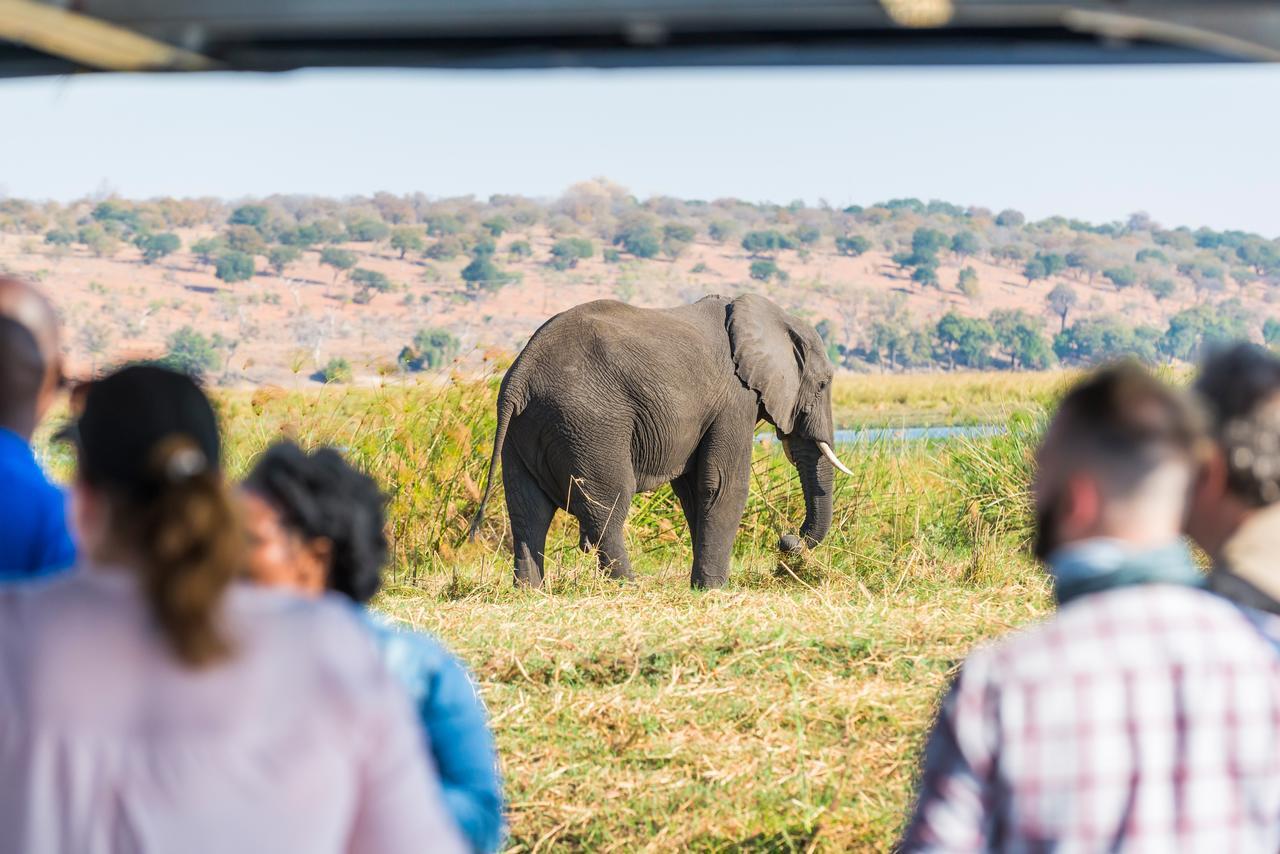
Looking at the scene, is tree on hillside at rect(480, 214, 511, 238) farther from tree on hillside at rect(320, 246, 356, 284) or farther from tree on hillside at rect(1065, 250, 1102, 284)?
tree on hillside at rect(1065, 250, 1102, 284)

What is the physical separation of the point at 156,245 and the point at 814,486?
8162cm

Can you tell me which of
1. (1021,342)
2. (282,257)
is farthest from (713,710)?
(282,257)

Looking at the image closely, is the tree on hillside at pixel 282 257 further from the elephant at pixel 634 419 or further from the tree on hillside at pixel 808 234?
the elephant at pixel 634 419

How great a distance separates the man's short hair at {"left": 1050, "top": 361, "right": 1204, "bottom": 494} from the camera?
212 centimetres

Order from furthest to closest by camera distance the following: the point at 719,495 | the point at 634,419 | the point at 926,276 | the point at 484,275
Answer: the point at 926,276 < the point at 484,275 < the point at 719,495 < the point at 634,419

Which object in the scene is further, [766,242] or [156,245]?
[766,242]

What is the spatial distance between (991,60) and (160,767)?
5.74 feet

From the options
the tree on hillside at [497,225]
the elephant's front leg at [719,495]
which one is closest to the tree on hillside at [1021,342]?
the tree on hillside at [497,225]

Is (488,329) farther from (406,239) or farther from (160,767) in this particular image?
(160,767)

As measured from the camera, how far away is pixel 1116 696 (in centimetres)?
212

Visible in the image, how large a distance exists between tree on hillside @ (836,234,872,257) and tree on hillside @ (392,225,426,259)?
30.7m

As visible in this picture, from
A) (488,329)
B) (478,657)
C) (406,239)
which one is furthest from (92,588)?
(406,239)

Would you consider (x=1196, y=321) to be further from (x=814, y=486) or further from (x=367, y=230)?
(x=814, y=486)

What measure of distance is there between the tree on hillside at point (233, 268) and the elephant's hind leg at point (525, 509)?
77930 millimetres
